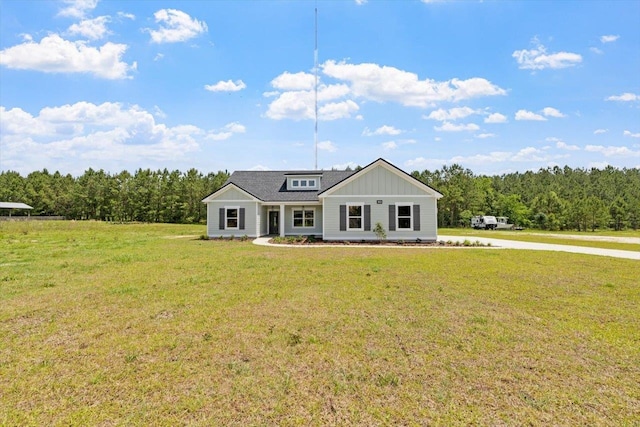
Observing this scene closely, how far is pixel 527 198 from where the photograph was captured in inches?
2483

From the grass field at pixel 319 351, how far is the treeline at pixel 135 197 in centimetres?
5266

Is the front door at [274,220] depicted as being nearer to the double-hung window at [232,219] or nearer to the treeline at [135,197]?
the double-hung window at [232,219]

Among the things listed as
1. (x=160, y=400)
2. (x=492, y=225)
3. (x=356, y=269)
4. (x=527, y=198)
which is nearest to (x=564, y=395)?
(x=160, y=400)

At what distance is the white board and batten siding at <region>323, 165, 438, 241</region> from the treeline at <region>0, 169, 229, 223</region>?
→ 4152cm

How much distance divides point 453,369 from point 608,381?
5.39 feet

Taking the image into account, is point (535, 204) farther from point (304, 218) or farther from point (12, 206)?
point (12, 206)

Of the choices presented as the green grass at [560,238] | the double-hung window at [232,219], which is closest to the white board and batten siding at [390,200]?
the double-hung window at [232,219]

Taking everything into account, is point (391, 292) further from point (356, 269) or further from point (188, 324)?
point (188, 324)

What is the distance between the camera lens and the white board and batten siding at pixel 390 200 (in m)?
21.4

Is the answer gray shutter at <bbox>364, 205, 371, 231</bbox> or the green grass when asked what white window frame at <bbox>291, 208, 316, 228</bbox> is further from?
the green grass

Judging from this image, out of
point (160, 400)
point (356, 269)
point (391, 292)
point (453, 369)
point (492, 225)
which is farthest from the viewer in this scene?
point (492, 225)

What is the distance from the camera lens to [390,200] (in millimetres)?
21422

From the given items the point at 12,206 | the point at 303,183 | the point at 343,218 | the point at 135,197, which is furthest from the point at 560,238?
the point at 12,206

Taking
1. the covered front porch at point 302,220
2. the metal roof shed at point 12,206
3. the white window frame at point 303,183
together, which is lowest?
the covered front porch at point 302,220
